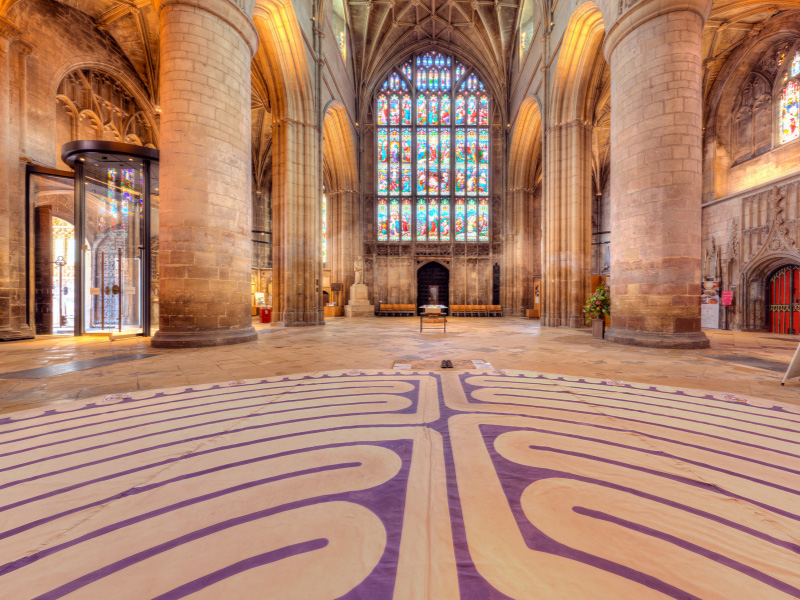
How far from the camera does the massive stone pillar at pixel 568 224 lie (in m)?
11.8

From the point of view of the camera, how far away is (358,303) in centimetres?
1945

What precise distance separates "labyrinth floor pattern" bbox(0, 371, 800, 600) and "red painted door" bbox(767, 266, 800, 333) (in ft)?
39.2

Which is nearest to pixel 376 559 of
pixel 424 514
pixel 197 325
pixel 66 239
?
pixel 424 514

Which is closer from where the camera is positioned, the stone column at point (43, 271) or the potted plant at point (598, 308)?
the potted plant at point (598, 308)

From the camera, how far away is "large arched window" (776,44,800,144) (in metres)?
11.2

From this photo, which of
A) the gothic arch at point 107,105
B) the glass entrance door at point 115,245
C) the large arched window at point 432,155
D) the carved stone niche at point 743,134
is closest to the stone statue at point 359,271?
the large arched window at point 432,155

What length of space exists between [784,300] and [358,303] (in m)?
16.5

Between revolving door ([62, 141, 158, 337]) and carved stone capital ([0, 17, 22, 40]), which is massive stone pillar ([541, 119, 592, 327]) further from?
carved stone capital ([0, 17, 22, 40])

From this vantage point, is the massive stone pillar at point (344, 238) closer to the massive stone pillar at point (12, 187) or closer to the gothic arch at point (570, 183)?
the gothic arch at point (570, 183)

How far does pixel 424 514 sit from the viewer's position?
1.37 metres

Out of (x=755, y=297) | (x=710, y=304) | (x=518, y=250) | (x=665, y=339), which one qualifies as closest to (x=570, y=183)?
(x=710, y=304)

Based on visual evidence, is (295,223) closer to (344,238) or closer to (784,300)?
(344,238)

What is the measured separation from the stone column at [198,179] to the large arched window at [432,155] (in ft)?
50.2

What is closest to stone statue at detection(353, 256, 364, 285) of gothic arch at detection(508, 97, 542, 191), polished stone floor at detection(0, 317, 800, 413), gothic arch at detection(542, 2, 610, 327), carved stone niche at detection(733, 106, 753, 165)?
gothic arch at detection(508, 97, 542, 191)
